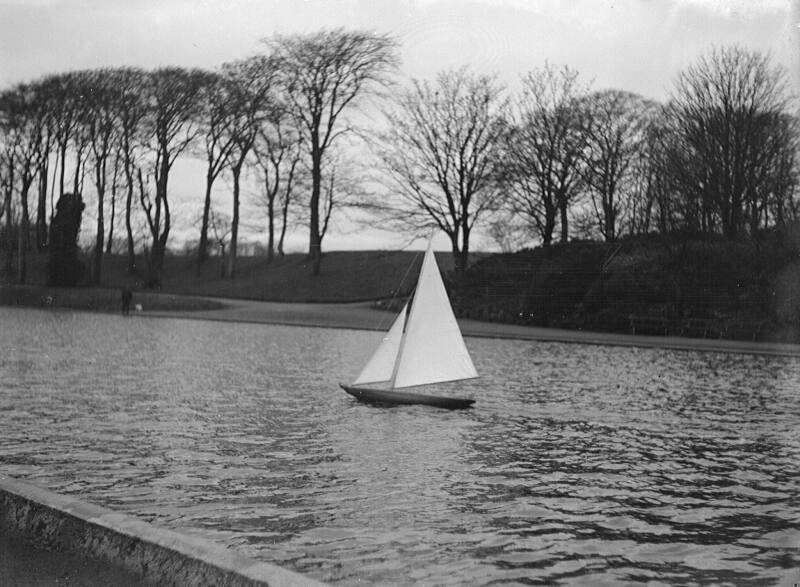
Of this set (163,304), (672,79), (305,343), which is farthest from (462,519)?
(163,304)

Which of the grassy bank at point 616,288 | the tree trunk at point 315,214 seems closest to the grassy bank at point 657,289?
the grassy bank at point 616,288

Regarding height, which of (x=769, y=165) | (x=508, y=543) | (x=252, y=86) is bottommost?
(x=508, y=543)

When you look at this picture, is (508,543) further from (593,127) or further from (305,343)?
(593,127)

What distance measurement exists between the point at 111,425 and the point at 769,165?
31023mm

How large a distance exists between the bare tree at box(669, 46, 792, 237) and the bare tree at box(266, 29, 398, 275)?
13.4 meters

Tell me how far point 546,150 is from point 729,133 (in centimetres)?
1455

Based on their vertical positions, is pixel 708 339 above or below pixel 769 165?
below

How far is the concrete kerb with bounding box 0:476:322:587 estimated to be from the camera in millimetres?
4965

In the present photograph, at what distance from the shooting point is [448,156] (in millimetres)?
50812

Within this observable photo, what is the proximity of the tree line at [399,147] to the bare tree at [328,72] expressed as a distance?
0.40 ft

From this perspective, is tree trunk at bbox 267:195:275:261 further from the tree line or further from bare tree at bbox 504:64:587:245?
bare tree at bbox 504:64:587:245

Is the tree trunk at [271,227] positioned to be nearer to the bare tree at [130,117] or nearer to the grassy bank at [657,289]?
the bare tree at [130,117]

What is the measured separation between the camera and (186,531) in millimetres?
6992

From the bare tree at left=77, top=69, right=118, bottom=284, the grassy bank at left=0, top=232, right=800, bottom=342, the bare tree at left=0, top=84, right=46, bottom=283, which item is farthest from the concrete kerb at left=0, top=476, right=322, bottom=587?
the bare tree at left=77, top=69, right=118, bottom=284
